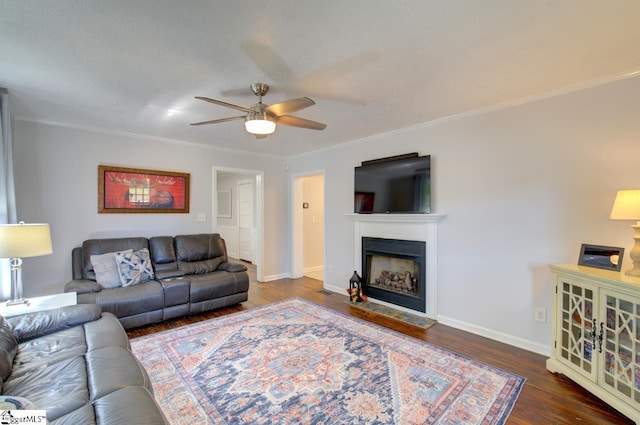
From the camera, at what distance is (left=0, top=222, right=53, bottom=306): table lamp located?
7.32ft

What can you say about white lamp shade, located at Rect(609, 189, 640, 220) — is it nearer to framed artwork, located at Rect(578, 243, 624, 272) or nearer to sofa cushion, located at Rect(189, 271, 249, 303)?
framed artwork, located at Rect(578, 243, 624, 272)

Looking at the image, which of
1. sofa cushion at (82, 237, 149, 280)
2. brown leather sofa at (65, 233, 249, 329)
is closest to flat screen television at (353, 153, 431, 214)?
brown leather sofa at (65, 233, 249, 329)

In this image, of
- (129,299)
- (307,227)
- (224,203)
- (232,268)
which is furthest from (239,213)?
(129,299)

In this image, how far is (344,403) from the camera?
1988mm

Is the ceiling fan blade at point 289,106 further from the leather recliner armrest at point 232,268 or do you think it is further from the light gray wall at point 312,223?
the light gray wall at point 312,223

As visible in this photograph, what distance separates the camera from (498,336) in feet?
9.70

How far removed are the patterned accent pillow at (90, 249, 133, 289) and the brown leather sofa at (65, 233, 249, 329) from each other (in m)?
0.06

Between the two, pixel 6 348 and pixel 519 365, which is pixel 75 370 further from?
pixel 519 365

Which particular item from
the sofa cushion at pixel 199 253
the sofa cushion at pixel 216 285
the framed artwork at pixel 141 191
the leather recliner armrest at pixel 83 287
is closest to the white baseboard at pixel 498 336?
the sofa cushion at pixel 216 285

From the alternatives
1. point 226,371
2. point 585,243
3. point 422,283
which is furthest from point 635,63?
point 226,371

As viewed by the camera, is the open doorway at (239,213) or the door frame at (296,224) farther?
the open doorway at (239,213)

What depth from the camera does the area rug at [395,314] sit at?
3.38m

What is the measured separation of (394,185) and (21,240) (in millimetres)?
3763

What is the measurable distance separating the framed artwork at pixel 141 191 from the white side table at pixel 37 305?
155 cm
